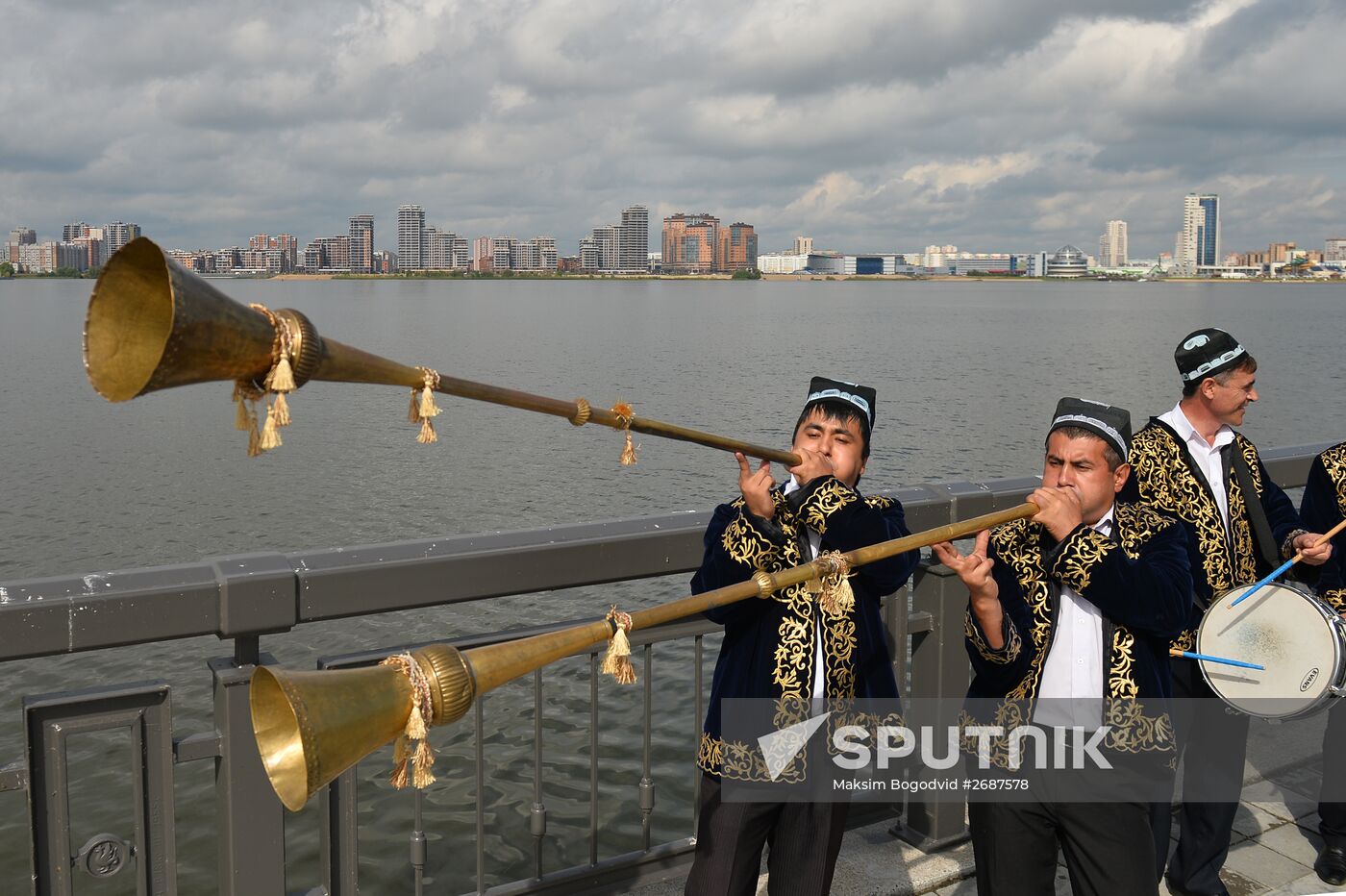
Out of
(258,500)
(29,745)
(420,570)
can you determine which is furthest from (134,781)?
(258,500)

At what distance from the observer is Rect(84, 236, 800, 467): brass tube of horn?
2035 mm

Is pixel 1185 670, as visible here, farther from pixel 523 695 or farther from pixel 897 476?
pixel 897 476

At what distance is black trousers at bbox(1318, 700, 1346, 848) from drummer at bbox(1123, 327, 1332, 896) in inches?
19.5

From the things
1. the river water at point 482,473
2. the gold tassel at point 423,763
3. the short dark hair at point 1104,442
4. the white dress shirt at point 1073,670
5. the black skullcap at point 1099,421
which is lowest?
the river water at point 482,473

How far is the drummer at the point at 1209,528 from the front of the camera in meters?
4.66

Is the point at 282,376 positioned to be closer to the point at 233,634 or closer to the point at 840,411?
the point at 233,634

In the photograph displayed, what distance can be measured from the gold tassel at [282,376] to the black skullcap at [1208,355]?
141 inches

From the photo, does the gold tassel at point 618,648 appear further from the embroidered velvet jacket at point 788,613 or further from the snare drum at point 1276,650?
the snare drum at point 1276,650

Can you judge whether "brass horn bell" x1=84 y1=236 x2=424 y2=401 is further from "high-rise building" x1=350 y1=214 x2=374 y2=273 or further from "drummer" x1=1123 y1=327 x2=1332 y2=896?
"high-rise building" x1=350 y1=214 x2=374 y2=273

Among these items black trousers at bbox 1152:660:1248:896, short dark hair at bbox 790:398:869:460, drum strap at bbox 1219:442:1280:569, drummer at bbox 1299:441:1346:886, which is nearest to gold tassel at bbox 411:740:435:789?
short dark hair at bbox 790:398:869:460

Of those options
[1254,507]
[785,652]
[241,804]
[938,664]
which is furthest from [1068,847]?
[241,804]

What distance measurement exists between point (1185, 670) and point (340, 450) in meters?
23.4

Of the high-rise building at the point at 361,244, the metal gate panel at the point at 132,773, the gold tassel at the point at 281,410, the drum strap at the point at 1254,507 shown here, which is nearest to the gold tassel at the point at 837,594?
the gold tassel at the point at 281,410

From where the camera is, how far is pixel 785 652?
3.44m
